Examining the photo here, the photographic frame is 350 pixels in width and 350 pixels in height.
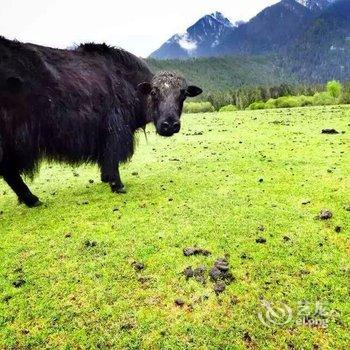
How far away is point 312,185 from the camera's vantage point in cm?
1039

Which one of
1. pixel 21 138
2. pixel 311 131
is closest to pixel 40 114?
pixel 21 138

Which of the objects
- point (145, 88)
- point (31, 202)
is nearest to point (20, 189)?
point (31, 202)

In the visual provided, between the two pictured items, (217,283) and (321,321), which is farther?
(217,283)

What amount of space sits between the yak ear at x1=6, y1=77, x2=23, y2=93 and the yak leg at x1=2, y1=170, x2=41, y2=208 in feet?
7.24

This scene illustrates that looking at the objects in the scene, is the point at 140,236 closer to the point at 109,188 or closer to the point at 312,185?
the point at 109,188

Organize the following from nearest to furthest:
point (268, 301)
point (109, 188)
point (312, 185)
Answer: point (268, 301), point (312, 185), point (109, 188)

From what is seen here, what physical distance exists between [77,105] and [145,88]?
214 centimetres

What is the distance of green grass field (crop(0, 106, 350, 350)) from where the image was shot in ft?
16.6

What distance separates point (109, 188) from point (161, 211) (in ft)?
9.73

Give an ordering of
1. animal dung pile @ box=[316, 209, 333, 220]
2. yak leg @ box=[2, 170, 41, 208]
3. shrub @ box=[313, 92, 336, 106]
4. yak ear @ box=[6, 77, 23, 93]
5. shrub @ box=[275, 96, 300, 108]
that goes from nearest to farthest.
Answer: animal dung pile @ box=[316, 209, 333, 220] → yak ear @ box=[6, 77, 23, 93] → yak leg @ box=[2, 170, 41, 208] → shrub @ box=[313, 92, 336, 106] → shrub @ box=[275, 96, 300, 108]

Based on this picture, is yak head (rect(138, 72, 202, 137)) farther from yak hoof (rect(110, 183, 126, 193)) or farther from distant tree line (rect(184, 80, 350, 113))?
distant tree line (rect(184, 80, 350, 113))

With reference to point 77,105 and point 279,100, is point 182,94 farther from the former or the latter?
point 279,100
